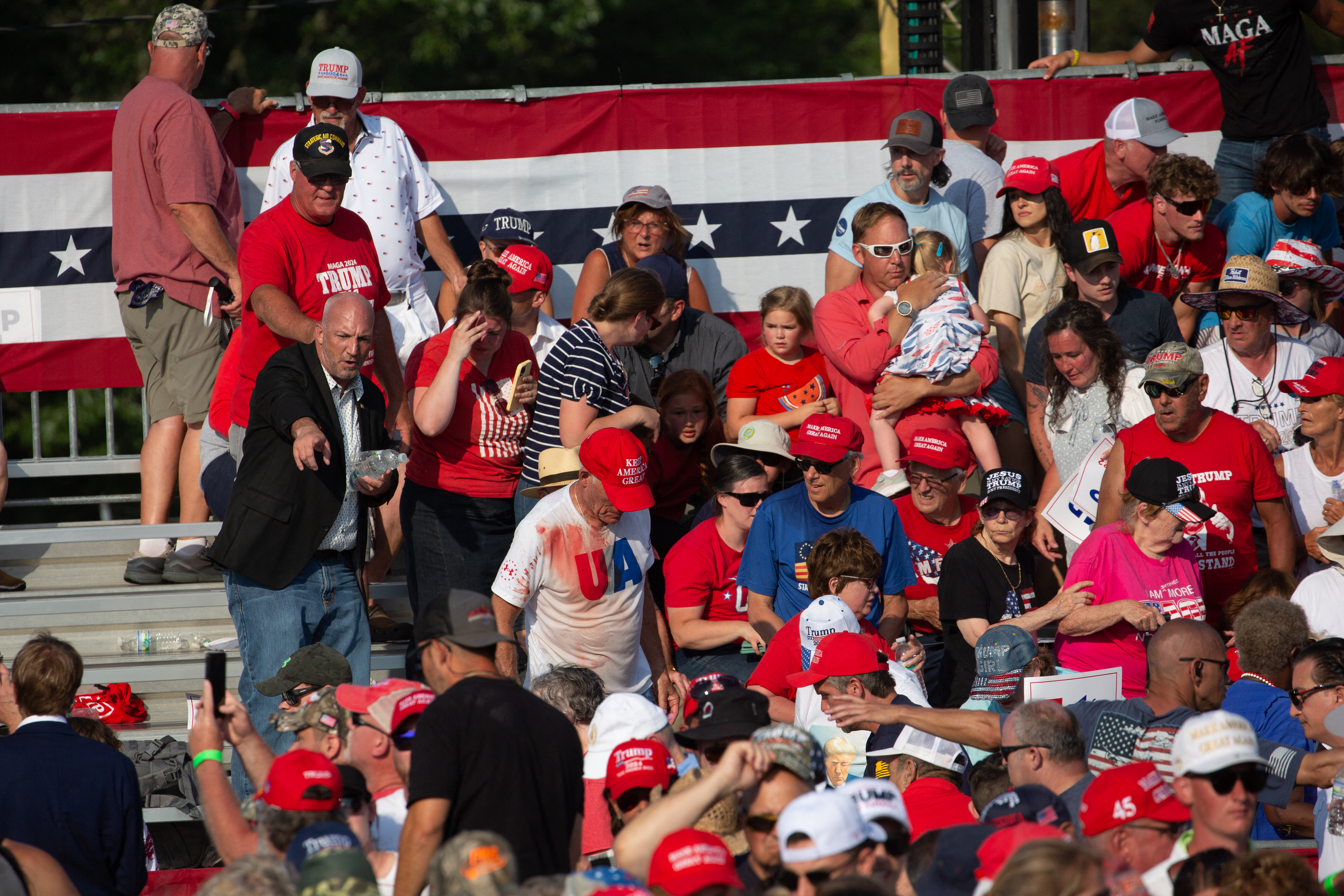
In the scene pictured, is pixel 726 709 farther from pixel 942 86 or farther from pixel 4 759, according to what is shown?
pixel 942 86

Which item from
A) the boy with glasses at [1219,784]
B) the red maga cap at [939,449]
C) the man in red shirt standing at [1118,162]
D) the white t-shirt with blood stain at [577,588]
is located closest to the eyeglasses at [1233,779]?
the boy with glasses at [1219,784]

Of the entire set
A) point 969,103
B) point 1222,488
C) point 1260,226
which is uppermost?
point 969,103

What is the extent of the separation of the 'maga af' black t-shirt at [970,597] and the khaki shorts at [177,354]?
3713mm

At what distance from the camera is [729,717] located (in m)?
4.69

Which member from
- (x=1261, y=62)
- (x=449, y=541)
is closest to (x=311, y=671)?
(x=449, y=541)

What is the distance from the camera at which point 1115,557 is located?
6.04 meters

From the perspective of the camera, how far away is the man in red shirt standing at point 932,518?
21.5 feet

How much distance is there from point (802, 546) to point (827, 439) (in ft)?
1.61

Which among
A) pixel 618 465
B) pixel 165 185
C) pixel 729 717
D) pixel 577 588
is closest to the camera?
pixel 729 717

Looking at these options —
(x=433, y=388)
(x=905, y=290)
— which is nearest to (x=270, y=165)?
(x=433, y=388)

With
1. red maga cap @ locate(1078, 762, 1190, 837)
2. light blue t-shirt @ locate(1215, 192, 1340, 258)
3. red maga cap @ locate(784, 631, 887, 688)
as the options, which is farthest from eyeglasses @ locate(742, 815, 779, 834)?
light blue t-shirt @ locate(1215, 192, 1340, 258)

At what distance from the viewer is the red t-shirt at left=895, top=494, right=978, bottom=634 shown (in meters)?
6.65

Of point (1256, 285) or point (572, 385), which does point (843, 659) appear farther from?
point (1256, 285)

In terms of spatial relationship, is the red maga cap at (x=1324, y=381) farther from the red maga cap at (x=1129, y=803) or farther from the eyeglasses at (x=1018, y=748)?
the red maga cap at (x=1129, y=803)
